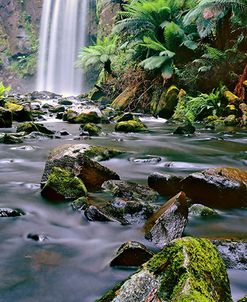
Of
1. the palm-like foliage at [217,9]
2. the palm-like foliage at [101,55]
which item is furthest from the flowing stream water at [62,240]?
the palm-like foliage at [101,55]

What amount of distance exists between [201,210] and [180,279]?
1594 millimetres

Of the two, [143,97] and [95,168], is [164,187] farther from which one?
[143,97]

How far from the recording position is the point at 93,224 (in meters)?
2.68

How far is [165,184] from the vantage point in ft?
11.4

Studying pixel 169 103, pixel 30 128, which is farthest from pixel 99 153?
pixel 169 103

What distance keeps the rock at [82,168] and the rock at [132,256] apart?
1.46 meters

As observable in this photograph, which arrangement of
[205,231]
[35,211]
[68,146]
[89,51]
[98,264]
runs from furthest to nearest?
1. [89,51]
2. [68,146]
3. [35,211]
4. [205,231]
5. [98,264]

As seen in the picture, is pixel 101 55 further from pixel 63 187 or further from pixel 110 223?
pixel 110 223

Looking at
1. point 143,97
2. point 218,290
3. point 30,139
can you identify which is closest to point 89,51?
point 143,97

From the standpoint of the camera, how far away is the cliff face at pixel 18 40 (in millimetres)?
37125

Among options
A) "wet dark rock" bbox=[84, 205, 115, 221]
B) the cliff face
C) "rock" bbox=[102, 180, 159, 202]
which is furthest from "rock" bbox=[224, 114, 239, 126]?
the cliff face

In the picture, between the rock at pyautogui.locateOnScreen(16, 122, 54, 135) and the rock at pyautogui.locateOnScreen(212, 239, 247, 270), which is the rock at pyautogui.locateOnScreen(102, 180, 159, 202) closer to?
the rock at pyautogui.locateOnScreen(212, 239, 247, 270)

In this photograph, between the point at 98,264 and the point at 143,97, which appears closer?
the point at 98,264

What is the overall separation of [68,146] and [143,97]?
9.93 m
